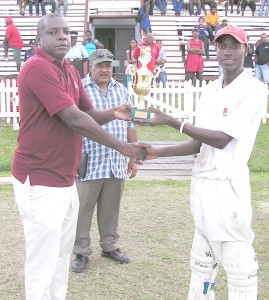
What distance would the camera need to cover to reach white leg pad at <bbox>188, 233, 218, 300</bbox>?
3775 millimetres

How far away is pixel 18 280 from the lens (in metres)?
4.91

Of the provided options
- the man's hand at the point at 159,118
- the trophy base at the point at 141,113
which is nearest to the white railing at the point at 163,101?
the trophy base at the point at 141,113

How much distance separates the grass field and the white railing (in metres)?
4.35

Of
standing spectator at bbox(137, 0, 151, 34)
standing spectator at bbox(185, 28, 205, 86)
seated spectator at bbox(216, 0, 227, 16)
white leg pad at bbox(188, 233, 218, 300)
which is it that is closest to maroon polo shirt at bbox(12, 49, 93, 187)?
white leg pad at bbox(188, 233, 218, 300)

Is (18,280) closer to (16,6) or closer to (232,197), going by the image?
(232,197)

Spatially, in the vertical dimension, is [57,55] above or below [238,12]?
below

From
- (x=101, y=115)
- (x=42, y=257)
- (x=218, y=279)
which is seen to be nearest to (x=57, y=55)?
(x=101, y=115)

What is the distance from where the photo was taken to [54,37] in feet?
11.9

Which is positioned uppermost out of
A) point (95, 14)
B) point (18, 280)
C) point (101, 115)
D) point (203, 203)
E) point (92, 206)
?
point (95, 14)

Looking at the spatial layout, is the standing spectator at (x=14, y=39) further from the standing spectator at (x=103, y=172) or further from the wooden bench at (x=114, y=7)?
the standing spectator at (x=103, y=172)

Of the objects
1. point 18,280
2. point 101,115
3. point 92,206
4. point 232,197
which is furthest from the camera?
point 92,206

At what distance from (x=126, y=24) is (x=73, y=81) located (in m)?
21.5

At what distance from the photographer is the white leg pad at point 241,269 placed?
11.7 ft

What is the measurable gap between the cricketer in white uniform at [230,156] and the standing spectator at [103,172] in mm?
1475
